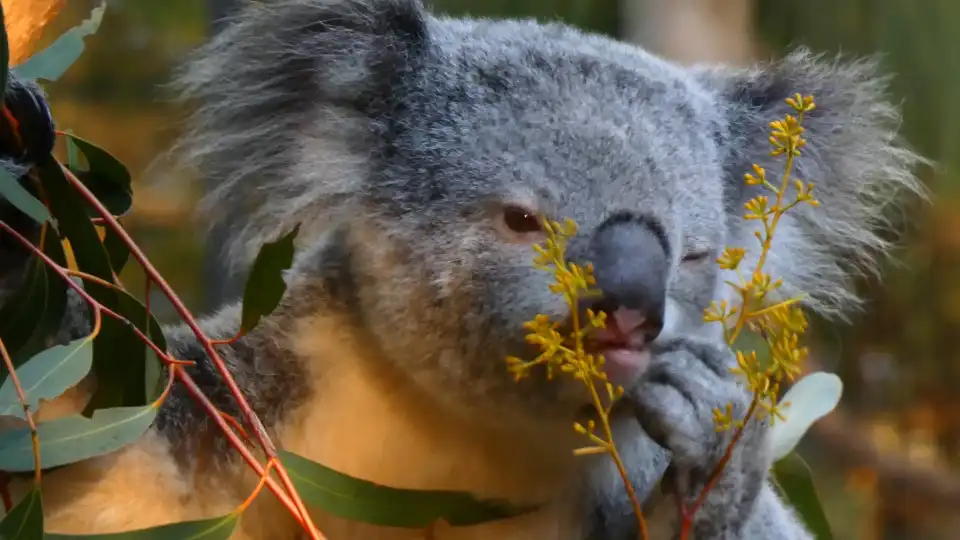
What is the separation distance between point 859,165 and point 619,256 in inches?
28.1

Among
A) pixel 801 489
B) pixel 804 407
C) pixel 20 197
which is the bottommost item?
pixel 801 489

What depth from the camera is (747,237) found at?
61.1 inches

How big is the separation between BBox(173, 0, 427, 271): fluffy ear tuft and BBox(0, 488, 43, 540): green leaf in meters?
0.56

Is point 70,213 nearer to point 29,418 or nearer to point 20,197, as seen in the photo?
point 20,197

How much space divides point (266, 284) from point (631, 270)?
42 centimetres

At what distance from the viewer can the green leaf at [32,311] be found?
3.78ft

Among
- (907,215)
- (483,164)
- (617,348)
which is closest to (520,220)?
(483,164)

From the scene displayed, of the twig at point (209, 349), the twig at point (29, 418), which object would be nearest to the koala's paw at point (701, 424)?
the twig at point (209, 349)

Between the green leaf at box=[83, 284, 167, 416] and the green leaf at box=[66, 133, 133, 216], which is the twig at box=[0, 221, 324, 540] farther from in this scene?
the green leaf at box=[66, 133, 133, 216]

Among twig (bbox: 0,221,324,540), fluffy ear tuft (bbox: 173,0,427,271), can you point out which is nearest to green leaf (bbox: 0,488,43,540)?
twig (bbox: 0,221,324,540)

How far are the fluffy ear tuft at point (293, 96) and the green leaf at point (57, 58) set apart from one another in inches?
6.4

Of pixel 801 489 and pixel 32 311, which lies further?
pixel 801 489

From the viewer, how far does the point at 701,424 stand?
4.00 feet

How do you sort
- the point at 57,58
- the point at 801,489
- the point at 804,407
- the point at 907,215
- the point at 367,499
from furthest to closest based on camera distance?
the point at 907,215 < the point at 801,489 < the point at 804,407 < the point at 57,58 < the point at 367,499
